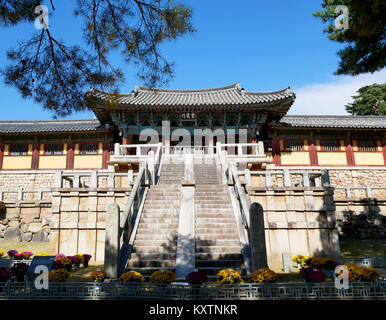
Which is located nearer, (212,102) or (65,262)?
(65,262)

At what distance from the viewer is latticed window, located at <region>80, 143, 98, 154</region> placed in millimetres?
21219

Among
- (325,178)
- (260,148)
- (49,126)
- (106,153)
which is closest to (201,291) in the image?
(325,178)

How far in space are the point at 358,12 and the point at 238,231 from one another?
6289mm

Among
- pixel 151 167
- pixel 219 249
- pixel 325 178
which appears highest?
pixel 151 167

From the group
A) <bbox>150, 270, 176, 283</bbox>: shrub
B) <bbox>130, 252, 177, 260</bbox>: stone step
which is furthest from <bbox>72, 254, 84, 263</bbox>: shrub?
<bbox>150, 270, 176, 283</bbox>: shrub

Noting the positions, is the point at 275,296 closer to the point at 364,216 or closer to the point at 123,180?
the point at 364,216

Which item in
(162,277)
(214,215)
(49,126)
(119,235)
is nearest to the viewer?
(162,277)

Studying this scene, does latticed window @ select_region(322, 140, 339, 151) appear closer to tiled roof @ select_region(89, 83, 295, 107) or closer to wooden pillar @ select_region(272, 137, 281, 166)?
wooden pillar @ select_region(272, 137, 281, 166)

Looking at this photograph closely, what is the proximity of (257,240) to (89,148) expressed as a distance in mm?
16573

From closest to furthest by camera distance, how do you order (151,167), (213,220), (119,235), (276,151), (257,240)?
(257,240)
(119,235)
(213,220)
(151,167)
(276,151)

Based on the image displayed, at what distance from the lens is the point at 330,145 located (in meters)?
21.1

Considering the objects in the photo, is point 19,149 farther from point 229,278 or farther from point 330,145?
point 330,145

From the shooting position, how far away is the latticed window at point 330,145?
829 inches
